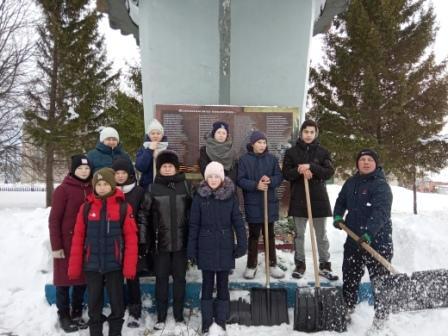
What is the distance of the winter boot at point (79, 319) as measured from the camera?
3.65 metres

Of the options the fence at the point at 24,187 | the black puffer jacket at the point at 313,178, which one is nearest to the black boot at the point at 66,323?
the black puffer jacket at the point at 313,178

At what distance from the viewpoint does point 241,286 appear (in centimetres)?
409

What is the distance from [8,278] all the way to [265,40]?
514 centimetres

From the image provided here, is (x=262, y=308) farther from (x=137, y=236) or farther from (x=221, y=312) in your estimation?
(x=137, y=236)

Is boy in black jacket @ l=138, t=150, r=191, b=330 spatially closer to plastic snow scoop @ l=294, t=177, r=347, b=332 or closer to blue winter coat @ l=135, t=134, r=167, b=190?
blue winter coat @ l=135, t=134, r=167, b=190

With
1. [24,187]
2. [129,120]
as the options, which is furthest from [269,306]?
[24,187]

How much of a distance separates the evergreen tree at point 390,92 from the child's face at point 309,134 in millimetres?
7958

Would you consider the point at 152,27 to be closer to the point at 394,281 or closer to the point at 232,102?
the point at 232,102

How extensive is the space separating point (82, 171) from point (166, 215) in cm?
94

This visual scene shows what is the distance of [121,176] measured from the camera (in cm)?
370

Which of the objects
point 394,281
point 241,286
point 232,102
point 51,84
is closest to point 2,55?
point 51,84

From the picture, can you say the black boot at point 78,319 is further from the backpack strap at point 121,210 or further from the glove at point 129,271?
the backpack strap at point 121,210

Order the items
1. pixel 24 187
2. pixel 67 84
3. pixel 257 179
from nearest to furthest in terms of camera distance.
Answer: pixel 257 179 < pixel 67 84 < pixel 24 187

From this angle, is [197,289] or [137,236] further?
[197,289]
